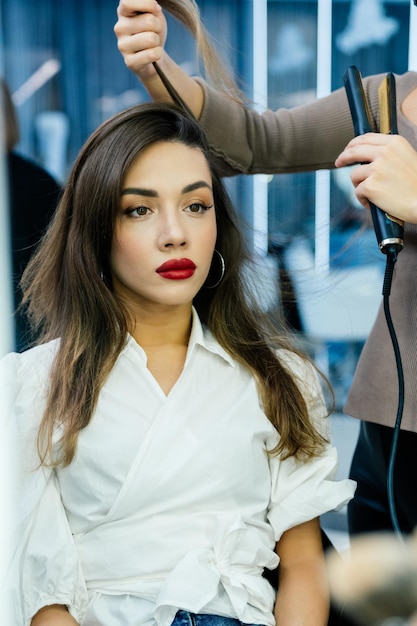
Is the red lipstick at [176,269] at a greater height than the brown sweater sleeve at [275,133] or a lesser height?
lesser

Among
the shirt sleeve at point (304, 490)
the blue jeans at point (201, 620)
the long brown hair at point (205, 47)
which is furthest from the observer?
the long brown hair at point (205, 47)

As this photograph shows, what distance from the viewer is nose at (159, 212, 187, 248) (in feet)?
3.30

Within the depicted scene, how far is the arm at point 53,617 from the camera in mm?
952

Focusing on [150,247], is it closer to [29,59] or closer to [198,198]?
[198,198]

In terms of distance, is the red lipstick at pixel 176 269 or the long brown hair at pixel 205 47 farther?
the long brown hair at pixel 205 47

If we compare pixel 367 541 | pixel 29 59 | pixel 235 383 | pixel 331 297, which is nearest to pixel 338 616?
pixel 367 541

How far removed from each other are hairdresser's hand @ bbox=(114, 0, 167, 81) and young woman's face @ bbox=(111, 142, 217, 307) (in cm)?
11

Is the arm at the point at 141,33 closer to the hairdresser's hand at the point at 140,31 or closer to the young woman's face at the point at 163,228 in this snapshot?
the hairdresser's hand at the point at 140,31

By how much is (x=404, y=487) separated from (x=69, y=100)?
1102mm

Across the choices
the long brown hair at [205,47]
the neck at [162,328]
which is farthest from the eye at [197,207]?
the long brown hair at [205,47]

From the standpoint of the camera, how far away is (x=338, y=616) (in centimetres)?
103

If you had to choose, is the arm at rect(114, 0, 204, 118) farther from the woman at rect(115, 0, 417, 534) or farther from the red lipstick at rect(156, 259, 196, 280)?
the red lipstick at rect(156, 259, 196, 280)

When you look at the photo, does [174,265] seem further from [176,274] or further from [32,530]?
[32,530]

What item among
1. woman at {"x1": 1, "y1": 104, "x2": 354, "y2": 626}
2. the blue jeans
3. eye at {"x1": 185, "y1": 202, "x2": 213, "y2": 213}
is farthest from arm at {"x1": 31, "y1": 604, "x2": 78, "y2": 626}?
eye at {"x1": 185, "y1": 202, "x2": 213, "y2": 213}
